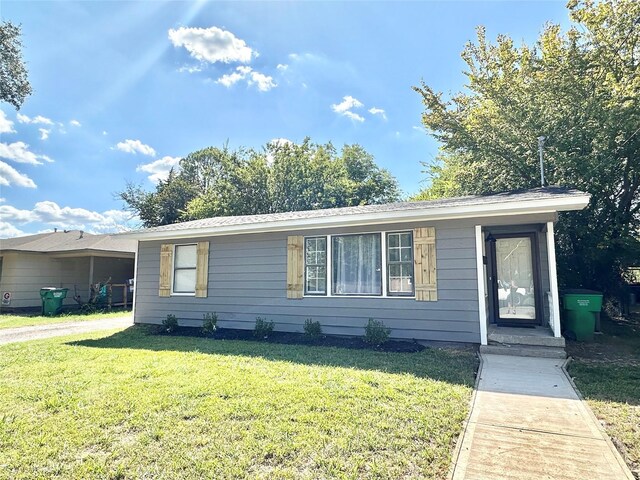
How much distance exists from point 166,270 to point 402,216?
5.72m

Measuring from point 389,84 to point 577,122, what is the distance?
615cm

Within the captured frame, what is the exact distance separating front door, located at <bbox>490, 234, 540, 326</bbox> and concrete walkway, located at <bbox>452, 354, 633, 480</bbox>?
2644 millimetres

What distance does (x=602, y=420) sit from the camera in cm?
298

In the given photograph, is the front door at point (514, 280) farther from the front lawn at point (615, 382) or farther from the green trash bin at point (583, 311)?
the front lawn at point (615, 382)

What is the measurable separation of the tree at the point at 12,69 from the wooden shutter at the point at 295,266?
1144 centimetres

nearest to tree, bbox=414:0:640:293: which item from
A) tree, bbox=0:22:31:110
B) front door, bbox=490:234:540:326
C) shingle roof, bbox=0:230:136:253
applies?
front door, bbox=490:234:540:326

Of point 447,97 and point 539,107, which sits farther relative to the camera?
point 447,97

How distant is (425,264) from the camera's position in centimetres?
604

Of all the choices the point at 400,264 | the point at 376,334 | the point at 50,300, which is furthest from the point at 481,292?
the point at 50,300

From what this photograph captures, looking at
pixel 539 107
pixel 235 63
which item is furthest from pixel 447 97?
pixel 235 63

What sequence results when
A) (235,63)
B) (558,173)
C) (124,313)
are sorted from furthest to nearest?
(235,63) < (124,313) < (558,173)

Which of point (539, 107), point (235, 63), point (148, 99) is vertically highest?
point (235, 63)

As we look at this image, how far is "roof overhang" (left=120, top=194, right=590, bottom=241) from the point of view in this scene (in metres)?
5.07

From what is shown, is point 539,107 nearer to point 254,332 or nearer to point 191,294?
point 254,332
